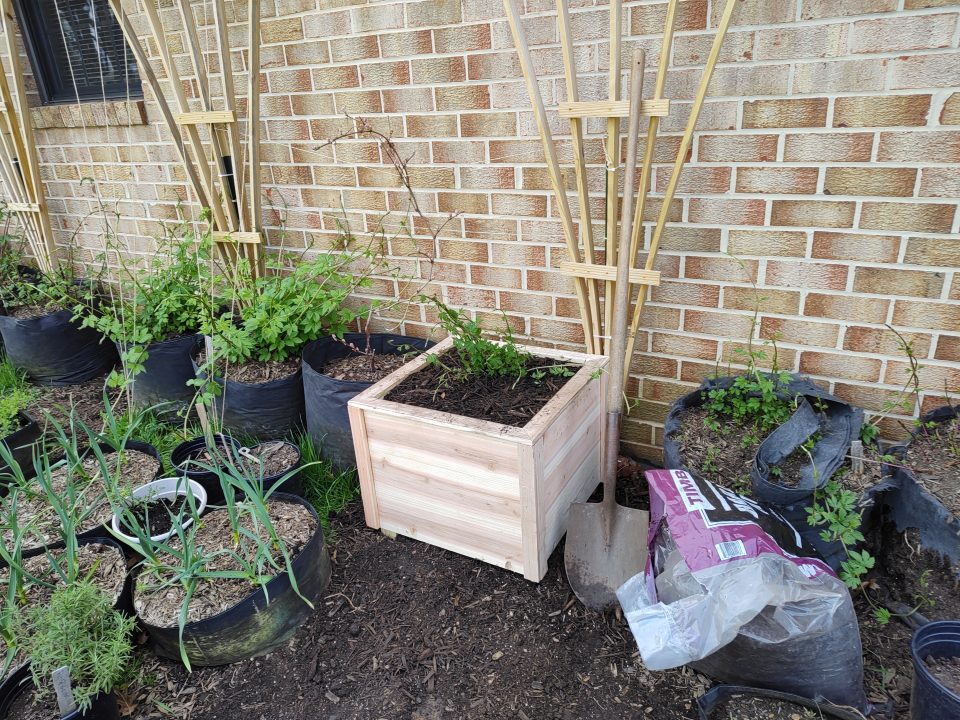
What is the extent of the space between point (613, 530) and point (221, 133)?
2.61 metres

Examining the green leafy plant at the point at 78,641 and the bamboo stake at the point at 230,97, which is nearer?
the green leafy plant at the point at 78,641

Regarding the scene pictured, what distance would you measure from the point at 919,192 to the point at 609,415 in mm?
1112

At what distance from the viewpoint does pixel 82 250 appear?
14.0 ft

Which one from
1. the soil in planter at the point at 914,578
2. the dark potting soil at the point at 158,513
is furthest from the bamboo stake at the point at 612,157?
the dark potting soil at the point at 158,513

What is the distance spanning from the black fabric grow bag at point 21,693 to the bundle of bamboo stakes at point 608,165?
1.84m

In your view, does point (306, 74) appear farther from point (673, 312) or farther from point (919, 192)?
point (919, 192)

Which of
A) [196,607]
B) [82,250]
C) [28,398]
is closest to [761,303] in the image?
[196,607]

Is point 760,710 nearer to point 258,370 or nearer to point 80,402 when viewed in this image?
point 258,370

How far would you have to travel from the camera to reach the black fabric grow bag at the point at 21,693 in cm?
162

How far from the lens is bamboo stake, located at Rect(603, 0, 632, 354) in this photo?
6.64 ft

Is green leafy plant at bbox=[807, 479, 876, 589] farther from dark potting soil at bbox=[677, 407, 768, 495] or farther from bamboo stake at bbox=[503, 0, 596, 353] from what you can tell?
bamboo stake at bbox=[503, 0, 596, 353]

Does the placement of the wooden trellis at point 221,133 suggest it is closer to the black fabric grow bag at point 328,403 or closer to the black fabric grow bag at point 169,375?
the black fabric grow bag at point 169,375

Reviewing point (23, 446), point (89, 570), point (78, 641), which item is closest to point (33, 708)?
point (78, 641)

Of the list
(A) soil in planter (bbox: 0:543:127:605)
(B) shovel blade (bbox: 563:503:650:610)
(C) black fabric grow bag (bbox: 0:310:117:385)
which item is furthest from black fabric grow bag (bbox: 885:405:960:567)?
(C) black fabric grow bag (bbox: 0:310:117:385)
